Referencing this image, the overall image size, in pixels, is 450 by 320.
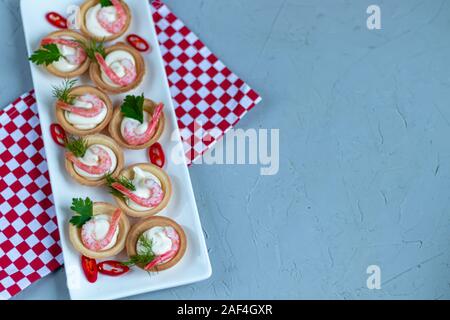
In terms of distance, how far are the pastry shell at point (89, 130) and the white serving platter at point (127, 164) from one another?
0.16 ft

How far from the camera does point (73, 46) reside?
2326mm

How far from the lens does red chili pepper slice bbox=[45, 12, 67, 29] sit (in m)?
2.41

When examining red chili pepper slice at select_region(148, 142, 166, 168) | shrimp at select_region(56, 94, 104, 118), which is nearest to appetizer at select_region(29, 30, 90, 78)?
shrimp at select_region(56, 94, 104, 118)

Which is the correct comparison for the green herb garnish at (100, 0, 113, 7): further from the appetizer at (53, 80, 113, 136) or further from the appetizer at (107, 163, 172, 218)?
the appetizer at (107, 163, 172, 218)

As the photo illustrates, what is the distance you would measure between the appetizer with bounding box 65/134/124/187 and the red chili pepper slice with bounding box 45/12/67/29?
0.47 metres

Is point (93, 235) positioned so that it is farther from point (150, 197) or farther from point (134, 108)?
point (134, 108)

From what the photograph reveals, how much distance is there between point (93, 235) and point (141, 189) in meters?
0.22

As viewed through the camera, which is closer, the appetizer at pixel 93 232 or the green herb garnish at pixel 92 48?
the appetizer at pixel 93 232

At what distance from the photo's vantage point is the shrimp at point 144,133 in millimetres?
2254

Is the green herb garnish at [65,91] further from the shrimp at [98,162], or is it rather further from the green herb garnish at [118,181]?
the green herb garnish at [118,181]

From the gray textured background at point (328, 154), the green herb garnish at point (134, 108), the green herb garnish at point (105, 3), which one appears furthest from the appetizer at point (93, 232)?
the green herb garnish at point (105, 3)

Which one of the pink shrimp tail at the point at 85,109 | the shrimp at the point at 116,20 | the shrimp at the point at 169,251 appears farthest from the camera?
the shrimp at the point at 116,20

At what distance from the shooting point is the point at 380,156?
2.44m
